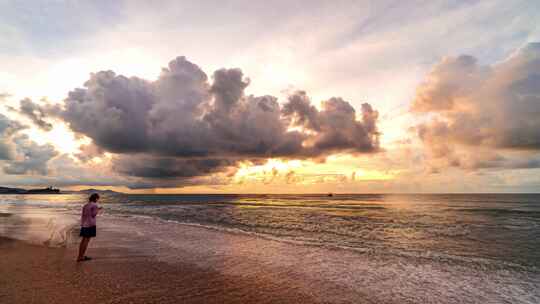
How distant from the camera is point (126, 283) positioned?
933 cm

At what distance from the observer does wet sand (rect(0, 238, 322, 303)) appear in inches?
317

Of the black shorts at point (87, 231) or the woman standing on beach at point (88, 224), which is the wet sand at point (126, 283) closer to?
the woman standing on beach at point (88, 224)

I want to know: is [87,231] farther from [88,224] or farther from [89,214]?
[89,214]

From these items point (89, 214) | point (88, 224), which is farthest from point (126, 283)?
point (89, 214)

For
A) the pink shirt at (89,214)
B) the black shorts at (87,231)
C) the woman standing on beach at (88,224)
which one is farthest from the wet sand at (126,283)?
the pink shirt at (89,214)

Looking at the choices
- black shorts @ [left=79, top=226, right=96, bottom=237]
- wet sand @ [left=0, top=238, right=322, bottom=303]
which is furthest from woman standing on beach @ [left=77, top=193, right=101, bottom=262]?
wet sand @ [left=0, top=238, right=322, bottom=303]

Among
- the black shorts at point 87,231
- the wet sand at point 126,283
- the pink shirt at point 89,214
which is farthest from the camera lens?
the pink shirt at point 89,214

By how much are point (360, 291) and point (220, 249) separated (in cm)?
878

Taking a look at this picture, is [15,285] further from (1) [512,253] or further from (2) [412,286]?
(1) [512,253]

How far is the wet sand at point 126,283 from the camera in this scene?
8.06 metres

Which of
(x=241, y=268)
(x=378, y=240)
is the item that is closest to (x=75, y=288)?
(x=241, y=268)

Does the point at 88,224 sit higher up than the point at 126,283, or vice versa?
the point at 88,224

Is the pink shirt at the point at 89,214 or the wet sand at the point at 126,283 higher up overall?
the pink shirt at the point at 89,214

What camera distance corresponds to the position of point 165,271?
11078mm
